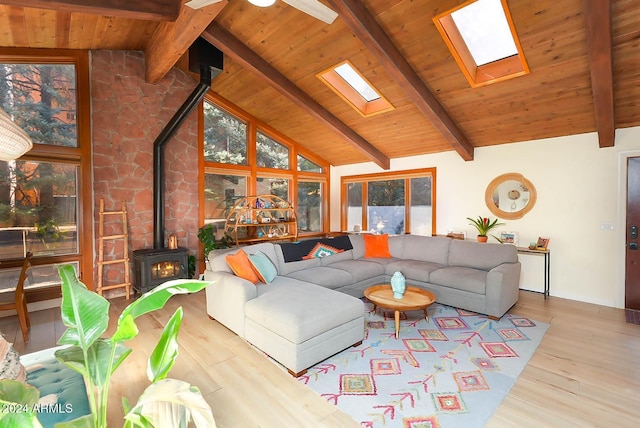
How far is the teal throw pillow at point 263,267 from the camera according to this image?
355 cm

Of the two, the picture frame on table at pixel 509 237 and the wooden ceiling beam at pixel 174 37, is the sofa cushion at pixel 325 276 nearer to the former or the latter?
the picture frame on table at pixel 509 237

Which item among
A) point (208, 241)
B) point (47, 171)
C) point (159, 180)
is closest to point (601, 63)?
point (208, 241)

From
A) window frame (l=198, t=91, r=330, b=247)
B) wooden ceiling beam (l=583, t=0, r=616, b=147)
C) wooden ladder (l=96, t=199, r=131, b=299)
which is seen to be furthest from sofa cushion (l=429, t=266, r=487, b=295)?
wooden ladder (l=96, t=199, r=131, b=299)

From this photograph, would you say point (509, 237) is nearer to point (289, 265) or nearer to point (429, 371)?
point (429, 371)

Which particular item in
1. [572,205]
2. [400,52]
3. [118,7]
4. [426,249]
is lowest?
[426,249]

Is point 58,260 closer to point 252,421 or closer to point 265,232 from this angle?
point 265,232

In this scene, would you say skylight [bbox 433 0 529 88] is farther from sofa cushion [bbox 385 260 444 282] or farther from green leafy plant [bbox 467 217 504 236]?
sofa cushion [bbox 385 260 444 282]

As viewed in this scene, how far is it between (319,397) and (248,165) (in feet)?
16.5

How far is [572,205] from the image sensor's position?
4469 millimetres

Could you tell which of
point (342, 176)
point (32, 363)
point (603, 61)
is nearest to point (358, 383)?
point (32, 363)

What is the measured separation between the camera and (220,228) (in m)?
6.01

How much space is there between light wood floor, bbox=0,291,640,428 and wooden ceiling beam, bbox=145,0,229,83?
10.8 feet

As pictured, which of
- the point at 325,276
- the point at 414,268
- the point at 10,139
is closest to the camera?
the point at 10,139

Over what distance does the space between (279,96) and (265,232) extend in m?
2.76
